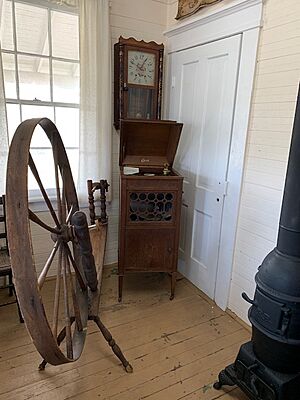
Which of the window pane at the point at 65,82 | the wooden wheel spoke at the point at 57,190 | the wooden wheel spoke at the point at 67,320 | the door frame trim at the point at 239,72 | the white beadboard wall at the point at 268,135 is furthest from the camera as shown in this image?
the window pane at the point at 65,82

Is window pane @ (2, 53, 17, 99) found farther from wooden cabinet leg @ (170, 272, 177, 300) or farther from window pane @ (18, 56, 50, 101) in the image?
wooden cabinet leg @ (170, 272, 177, 300)

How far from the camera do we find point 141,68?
8.31 feet

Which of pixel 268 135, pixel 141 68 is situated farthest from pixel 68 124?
pixel 268 135

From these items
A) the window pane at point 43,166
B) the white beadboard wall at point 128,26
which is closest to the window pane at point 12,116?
the window pane at point 43,166

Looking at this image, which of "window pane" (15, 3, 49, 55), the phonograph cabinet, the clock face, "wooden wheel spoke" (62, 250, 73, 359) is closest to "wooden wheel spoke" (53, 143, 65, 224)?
"wooden wheel spoke" (62, 250, 73, 359)

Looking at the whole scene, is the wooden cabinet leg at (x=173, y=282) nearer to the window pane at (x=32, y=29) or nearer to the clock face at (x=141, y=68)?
the clock face at (x=141, y=68)

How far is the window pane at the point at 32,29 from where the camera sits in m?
2.10

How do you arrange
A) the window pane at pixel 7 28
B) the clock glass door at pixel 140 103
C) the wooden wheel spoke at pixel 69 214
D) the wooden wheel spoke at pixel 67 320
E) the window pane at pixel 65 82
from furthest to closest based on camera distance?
the clock glass door at pixel 140 103, the window pane at pixel 65 82, the window pane at pixel 7 28, the wooden wheel spoke at pixel 69 214, the wooden wheel spoke at pixel 67 320

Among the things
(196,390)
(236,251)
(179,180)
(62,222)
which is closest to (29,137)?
(62,222)

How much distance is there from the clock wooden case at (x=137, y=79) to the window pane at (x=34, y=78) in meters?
0.55

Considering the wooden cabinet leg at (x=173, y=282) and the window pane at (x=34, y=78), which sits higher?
the window pane at (x=34, y=78)

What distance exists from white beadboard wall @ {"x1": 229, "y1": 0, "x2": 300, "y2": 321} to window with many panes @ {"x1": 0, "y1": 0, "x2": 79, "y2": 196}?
4.52 feet

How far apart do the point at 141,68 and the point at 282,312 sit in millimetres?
2101

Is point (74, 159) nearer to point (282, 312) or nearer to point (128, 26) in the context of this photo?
point (128, 26)
